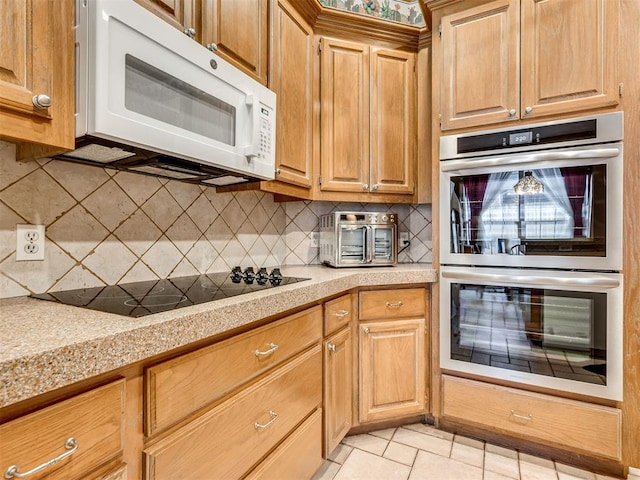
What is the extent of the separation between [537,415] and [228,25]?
223 centimetres

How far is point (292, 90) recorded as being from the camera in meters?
1.82

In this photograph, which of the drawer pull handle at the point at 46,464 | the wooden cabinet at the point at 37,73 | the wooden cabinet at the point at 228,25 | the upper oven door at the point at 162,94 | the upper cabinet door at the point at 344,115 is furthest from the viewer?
the upper cabinet door at the point at 344,115

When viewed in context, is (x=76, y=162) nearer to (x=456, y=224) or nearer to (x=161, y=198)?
(x=161, y=198)

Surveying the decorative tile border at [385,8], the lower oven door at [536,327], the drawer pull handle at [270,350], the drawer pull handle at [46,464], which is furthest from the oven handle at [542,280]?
the decorative tile border at [385,8]

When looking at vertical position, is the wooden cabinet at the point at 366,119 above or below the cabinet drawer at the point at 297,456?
above

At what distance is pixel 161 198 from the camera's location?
150 cm

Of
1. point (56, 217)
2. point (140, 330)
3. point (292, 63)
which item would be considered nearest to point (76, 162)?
point (56, 217)

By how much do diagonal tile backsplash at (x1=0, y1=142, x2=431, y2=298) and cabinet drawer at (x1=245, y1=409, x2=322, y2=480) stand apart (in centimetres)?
83

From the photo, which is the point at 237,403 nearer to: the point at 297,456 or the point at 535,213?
the point at 297,456

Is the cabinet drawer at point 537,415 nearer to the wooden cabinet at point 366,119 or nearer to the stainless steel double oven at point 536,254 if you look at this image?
the stainless steel double oven at point 536,254

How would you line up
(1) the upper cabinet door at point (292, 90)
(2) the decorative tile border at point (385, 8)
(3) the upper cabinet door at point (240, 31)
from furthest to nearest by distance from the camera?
(2) the decorative tile border at point (385, 8)
(1) the upper cabinet door at point (292, 90)
(3) the upper cabinet door at point (240, 31)

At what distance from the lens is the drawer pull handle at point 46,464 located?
1.80 ft

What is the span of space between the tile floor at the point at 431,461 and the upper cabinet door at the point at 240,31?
1852mm

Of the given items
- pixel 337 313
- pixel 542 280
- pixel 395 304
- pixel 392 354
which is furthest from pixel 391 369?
pixel 542 280
